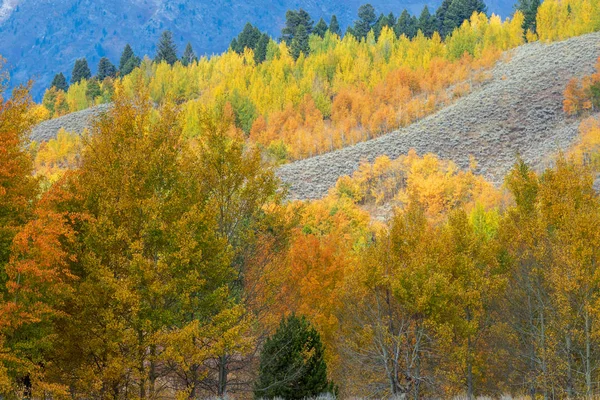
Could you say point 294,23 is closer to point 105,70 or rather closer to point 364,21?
point 364,21

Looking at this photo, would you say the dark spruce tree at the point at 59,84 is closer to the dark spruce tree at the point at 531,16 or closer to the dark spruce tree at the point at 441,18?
the dark spruce tree at the point at 441,18

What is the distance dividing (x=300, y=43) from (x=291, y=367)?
14217 centimetres

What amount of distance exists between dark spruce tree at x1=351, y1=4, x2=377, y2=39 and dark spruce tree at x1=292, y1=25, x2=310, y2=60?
1587 centimetres

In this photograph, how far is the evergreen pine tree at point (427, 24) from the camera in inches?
5827

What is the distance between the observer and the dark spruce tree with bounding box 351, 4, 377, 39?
16212 centimetres

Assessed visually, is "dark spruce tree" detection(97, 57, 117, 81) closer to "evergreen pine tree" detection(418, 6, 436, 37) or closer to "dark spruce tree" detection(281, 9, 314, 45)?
"dark spruce tree" detection(281, 9, 314, 45)

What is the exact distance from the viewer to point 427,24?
14862cm

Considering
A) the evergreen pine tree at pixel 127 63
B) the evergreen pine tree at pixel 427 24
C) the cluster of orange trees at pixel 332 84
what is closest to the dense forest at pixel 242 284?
the cluster of orange trees at pixel 332 84

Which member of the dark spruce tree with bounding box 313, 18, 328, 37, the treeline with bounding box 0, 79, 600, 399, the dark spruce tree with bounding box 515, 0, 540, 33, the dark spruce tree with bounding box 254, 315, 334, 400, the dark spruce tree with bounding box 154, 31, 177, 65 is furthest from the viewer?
the dark spruce tree with bounding box 313, 18, 328, 37

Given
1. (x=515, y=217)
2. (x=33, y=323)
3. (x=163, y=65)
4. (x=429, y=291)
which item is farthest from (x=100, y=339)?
(x=163, y=65)

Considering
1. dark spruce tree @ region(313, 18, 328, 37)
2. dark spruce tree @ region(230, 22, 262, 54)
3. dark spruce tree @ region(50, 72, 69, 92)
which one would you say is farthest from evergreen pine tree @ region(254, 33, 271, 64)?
dark spruce tree @ region(50, 72, 69, 92)

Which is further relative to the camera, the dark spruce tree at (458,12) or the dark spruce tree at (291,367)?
the dark spruce tree at (458,12)

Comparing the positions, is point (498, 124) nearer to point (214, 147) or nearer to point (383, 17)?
point (383, 17)

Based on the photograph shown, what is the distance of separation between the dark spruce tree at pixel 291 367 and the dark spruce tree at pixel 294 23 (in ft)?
487
